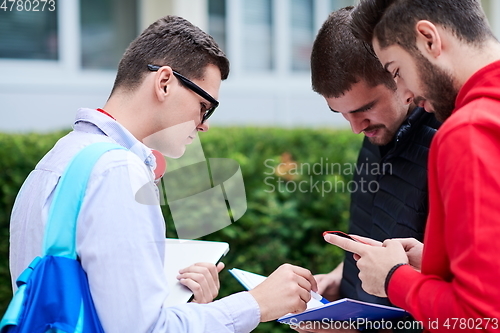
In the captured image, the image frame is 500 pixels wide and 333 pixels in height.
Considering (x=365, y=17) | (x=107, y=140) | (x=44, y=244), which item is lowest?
(x=44, y=244)

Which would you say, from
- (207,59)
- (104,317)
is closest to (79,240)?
(104,317)

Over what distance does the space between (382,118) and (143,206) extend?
1.10 meters

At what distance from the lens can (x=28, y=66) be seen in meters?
6.29

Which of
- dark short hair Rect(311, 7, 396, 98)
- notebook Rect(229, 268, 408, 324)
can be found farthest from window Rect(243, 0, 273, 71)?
notebook Rect(229, 268, 408, 324)

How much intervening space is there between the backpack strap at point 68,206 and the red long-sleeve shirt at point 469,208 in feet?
2.78

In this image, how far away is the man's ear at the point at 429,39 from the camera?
4.12 feet

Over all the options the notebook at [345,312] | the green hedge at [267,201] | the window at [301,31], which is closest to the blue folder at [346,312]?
the notebook at [345,312]

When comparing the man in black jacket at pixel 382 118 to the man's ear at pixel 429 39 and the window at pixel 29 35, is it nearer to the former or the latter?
the man's ear at pixel 429 39

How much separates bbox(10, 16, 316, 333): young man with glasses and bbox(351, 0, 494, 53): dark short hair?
0.64 metres

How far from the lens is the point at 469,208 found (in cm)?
107

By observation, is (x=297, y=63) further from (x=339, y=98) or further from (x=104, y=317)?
(x=104, y=317)

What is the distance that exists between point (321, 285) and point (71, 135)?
136cm

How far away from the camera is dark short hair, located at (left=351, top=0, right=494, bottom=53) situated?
1270mm

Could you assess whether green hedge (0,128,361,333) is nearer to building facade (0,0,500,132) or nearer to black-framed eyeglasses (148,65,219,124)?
building facade (0,0,500,132)
